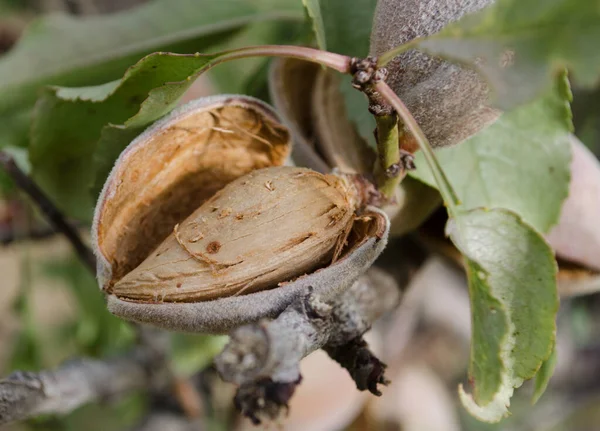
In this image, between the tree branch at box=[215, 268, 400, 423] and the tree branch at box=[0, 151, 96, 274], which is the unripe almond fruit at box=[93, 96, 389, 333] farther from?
the tree branch at box=[0, 151, 96, 274]

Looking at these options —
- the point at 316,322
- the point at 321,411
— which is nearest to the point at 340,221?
the point at 316,322

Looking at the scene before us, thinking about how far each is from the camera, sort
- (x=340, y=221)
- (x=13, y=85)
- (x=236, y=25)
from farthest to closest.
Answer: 1. (x=236, y=25)
2. (x=13, y=85)
3. (x=340, y=221)

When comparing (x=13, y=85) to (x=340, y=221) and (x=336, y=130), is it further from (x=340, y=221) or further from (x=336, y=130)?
(x=340, y=221)

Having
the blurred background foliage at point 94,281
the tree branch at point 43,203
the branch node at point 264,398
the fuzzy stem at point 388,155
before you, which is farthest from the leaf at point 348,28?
the tree branch at point 43,203

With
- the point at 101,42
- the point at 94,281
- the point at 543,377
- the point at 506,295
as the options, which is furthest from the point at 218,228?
the point at 94,281

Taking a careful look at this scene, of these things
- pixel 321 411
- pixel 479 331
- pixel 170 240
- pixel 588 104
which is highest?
pixel 170 240

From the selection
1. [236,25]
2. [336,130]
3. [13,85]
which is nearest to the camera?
[336,130]
